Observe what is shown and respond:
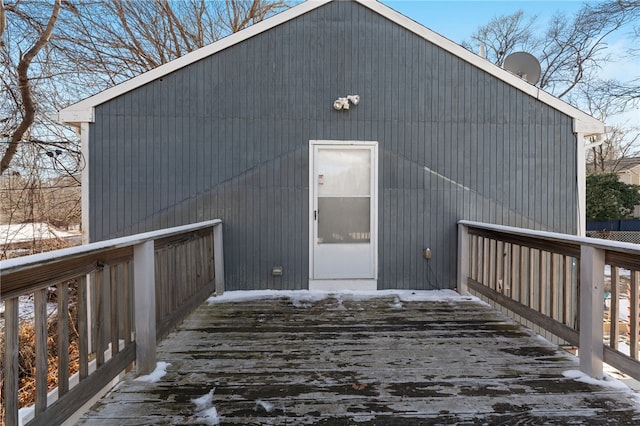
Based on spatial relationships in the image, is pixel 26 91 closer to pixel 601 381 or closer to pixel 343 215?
pixel 343 215

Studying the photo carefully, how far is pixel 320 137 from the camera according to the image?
180 inches

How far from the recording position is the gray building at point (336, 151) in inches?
176

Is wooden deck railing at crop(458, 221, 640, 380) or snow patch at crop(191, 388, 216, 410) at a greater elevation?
wooden deck railing at crop(458, 221, 640, 380)

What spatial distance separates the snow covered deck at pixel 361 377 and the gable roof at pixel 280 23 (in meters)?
2.89

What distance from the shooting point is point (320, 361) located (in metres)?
2.48

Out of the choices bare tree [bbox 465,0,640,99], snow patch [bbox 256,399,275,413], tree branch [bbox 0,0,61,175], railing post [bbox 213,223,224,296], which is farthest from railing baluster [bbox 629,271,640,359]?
bare tree [bbox 465,0,640,99]

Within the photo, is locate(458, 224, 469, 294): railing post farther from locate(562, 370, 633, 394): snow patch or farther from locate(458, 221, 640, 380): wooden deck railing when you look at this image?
locate(562, 370, 633, 394): snow patch

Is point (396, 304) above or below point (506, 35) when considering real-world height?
below

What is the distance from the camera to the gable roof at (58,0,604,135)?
432 cm

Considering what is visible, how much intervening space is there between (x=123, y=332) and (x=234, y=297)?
1996mm

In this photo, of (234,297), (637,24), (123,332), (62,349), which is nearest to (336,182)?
(234,297)

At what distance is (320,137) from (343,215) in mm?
1038

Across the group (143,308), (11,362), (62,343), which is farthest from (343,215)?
(11,362)

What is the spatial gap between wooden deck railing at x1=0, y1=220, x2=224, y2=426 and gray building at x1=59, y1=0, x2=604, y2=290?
4.43 ft
